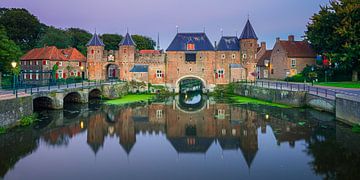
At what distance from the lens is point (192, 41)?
145 ft

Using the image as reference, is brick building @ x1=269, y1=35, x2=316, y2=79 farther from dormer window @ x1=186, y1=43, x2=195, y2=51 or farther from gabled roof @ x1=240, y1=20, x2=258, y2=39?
dormer window @ x1=186, y1=43, x2=195, y2=51

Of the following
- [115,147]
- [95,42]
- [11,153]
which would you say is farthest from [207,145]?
[95,42]

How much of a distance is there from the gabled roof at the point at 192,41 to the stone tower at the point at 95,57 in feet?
32.0

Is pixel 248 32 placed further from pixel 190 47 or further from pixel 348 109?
pixel 348 109

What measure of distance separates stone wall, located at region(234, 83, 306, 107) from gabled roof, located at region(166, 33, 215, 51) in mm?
7853

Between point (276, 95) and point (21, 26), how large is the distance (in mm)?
47189

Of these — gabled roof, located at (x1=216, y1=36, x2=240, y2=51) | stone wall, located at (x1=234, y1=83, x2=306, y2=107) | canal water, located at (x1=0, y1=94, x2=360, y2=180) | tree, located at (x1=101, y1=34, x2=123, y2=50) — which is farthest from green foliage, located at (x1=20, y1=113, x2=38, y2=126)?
tree, located at (x1=101, y1=34, x2=123, y2=50)

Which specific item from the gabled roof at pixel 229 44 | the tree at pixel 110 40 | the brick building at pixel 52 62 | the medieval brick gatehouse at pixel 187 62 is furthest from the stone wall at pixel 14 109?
the tree at pixel 110 40

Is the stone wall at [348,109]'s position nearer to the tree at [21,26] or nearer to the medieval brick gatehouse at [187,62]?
the medieval brick gatehouse at [187,62]

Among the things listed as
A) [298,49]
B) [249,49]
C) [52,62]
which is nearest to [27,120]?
[52,62]

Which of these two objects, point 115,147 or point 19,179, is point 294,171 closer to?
point 115,147

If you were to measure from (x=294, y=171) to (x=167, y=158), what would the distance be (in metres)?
5.33

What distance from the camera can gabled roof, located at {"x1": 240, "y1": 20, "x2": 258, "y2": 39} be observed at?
4272cm

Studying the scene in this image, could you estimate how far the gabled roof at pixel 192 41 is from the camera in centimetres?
4381
